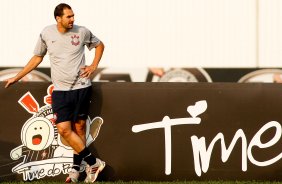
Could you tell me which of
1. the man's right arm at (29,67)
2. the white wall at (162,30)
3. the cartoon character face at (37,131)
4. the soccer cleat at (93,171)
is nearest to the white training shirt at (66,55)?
the man's right arm at (29,67)

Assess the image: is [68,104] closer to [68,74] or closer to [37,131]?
[68,74]

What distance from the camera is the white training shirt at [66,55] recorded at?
21.8 feet

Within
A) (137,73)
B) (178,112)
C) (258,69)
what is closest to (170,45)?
(137,73)

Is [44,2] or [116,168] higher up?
[44,2]

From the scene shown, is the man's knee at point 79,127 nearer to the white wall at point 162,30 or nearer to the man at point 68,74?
the man at point 68,74

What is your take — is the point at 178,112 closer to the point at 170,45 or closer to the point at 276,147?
the point at 276,147

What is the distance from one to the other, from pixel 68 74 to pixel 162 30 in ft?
23.1

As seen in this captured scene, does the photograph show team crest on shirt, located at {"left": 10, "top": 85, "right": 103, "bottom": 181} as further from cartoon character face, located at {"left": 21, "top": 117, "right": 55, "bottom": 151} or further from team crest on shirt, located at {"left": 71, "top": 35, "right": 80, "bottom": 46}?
team crest on shirt, located at {"left": 71, "top": 35, "right": 80, "bottom": 46}

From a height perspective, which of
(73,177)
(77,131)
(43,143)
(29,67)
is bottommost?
(73,177)

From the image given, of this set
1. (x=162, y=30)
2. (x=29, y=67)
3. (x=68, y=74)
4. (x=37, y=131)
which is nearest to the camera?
(x=68, y=74)

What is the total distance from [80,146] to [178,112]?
0.89 metres

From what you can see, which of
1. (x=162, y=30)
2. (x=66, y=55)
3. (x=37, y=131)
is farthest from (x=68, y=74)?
(x=162, y=30)

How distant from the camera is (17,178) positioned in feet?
22.6

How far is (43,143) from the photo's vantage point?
6.95 meters
